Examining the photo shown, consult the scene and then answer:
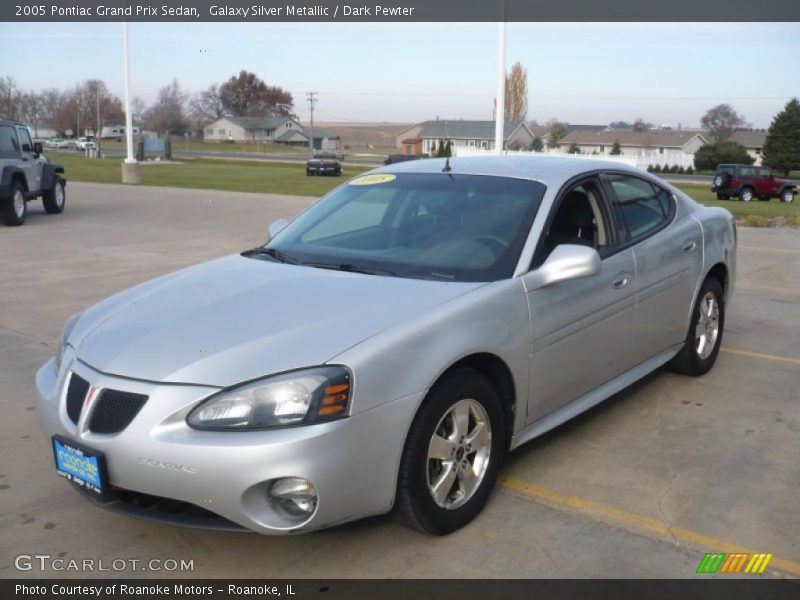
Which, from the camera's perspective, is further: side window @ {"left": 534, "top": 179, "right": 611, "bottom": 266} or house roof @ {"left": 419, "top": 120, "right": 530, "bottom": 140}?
house roof @ {"left": 419, "top": 120, "right": 530, "bottom": 140}

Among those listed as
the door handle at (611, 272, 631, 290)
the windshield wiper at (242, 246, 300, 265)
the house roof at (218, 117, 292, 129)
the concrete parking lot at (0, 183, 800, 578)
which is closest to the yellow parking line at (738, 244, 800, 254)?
the concrete parking lot at (0, 183, 800, 578)

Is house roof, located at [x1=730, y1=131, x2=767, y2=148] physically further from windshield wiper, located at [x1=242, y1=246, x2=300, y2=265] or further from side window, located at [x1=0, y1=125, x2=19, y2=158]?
windshield wiper, located at [x1=242, y1=246, x2=300, y2=265]

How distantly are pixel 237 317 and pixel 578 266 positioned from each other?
160cm

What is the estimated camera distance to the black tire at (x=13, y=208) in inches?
621

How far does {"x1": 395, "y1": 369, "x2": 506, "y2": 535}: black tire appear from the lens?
336 cm

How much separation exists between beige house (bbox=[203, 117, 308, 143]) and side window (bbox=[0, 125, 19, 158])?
376 ft

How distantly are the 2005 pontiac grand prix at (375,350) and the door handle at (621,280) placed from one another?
1cm

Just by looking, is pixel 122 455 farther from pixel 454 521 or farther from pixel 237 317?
pixel 454 521

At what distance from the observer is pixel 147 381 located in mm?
3180

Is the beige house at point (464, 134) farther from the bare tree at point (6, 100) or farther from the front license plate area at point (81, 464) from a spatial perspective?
the front license plate area at point (81, 464)

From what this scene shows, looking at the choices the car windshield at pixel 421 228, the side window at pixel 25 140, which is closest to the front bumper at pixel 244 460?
the car windshield at pixel 421 228

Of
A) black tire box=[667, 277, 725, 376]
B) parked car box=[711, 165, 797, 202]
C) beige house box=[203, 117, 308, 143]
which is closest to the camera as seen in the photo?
black tire box=[667, 277, 725, 376]
